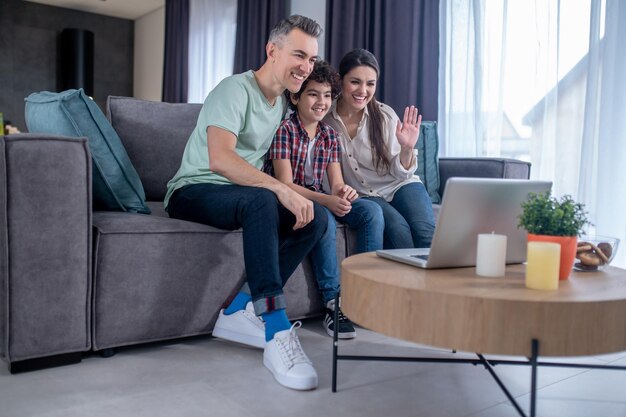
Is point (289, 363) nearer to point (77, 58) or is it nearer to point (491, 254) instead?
point (491, 254)

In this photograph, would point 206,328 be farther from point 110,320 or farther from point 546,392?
point 546,392

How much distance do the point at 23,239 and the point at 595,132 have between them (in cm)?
244

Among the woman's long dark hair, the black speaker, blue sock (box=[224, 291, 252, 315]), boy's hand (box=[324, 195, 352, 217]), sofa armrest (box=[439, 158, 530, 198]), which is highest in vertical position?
the black speaker

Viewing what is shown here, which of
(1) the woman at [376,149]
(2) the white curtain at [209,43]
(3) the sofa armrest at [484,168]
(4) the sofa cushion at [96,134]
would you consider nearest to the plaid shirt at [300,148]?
(1) the woman at [376,149]

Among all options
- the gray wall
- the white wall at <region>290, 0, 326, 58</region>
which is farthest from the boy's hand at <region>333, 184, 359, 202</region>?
the gray wall

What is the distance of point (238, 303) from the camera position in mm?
1890

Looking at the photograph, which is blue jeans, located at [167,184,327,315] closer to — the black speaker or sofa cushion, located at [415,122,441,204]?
sofa cushion, located at [415,122,441,204]

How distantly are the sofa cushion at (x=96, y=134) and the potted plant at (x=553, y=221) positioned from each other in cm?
127

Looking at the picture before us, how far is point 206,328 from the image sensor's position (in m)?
1.92

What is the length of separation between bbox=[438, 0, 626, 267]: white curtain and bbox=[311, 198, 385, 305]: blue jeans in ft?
4.13

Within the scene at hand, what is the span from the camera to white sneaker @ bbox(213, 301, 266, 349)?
1828mm

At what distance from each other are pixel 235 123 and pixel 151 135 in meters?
0.66

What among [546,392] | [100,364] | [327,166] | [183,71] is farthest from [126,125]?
[183,71]

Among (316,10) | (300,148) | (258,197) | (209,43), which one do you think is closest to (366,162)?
(300,148)
